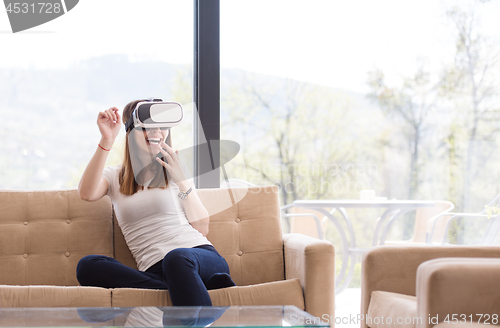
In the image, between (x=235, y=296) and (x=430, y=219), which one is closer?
(x=235, y=296)

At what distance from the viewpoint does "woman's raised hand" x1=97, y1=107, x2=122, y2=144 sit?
62.9 inches

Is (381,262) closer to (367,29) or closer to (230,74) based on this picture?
(230,74)

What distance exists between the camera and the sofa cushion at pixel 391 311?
1.14 meters

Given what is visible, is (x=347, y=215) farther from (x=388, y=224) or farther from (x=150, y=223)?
(x=150, y=223)

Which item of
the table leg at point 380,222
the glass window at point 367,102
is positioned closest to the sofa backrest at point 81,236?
the glass window at point 367,102

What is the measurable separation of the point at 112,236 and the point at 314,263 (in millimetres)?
891

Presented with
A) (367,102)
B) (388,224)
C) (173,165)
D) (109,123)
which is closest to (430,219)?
(388,224)

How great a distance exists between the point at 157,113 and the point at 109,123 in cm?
19

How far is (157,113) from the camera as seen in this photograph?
1.64 m

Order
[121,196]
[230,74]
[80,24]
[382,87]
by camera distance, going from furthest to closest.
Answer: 1. [382,87]
2. [230,74]
3. [80,24]
4. [121,196]

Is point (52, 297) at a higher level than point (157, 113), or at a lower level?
lower

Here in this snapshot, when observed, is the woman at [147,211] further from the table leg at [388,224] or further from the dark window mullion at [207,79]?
the table leg at [388,224]

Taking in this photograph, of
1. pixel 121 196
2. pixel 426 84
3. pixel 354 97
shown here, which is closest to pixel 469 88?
pixel 426 84

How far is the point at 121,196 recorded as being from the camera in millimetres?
1644
